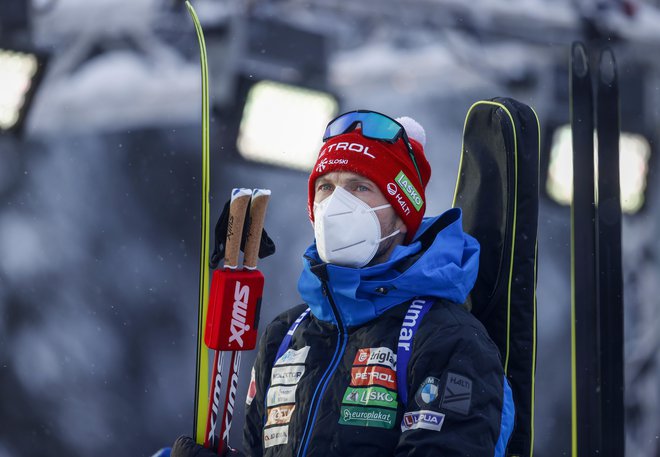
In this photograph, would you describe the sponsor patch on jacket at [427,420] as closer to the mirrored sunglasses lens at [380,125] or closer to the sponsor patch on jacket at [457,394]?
the sponsor patch on jacket at [457,394]

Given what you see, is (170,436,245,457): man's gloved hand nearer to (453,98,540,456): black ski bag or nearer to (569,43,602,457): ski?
(453,98,540,456): black ski bag

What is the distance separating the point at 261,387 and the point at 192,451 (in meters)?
0.27

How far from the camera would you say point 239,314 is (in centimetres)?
189

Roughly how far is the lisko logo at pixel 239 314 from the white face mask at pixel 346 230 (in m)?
0.18

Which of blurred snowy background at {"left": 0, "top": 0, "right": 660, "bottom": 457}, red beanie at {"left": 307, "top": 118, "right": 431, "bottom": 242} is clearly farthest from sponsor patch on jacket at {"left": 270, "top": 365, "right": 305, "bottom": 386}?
blurred snowy background at {"left": 0, "top": 0, "right": 660, "bottom": 457}

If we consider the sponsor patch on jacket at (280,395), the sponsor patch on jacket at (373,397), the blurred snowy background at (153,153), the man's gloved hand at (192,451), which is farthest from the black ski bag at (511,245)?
the blurred snowy background at (153,153)

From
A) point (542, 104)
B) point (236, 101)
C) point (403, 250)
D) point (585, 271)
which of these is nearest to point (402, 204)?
point (403, 250)

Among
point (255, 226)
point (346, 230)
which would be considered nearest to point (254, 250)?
point (255, 226)

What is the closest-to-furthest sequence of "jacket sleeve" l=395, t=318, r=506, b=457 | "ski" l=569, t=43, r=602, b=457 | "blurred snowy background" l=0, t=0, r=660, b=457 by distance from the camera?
1. "jacket sleeve" l=395, t=318, r=506, b=457
2. "ski" l=569, t=43, r=602, b=457
3. "blurred snowy background" l=0, t=0, r=660, b=457

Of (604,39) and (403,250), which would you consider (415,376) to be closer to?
(403,250)

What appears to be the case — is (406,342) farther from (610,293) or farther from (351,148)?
(610,293)

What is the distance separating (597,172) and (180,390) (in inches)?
72.0

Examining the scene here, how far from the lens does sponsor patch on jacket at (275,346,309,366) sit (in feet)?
6.33

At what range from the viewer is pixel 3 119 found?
10.8 ft
